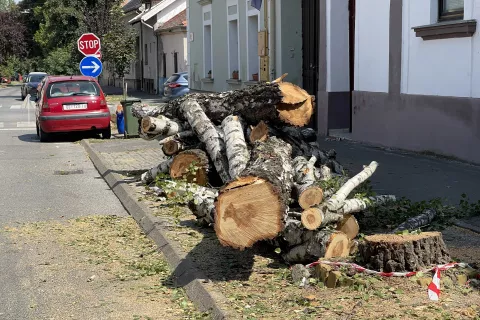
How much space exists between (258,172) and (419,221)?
1890mm

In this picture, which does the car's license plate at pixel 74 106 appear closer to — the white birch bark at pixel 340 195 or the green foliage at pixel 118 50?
the white birch bark at pixel 340 195

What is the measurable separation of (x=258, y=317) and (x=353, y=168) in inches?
277

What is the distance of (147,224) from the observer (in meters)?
8.32

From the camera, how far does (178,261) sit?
6.61m

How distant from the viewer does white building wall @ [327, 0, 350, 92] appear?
16.5 m

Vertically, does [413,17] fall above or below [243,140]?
above

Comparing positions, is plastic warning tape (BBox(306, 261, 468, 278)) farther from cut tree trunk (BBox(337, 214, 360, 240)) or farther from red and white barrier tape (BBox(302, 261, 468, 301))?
cut tree trunk (BBox(337, 214, 360, 240))

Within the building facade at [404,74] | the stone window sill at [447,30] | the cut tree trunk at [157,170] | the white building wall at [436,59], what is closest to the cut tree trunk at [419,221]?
the cut tree trunk at [157,170]

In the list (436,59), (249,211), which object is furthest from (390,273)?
(436,59)

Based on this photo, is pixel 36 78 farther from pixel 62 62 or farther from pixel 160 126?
pixel 160 126

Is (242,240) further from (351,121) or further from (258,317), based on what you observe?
(351,121)

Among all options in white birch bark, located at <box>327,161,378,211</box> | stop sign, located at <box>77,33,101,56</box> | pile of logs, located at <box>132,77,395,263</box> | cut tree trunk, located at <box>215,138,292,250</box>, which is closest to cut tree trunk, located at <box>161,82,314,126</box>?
pile of logs, located at <box>132,77,395,263</box>

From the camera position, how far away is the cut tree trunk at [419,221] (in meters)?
6.81

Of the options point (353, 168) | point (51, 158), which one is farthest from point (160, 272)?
point (51, 158)
